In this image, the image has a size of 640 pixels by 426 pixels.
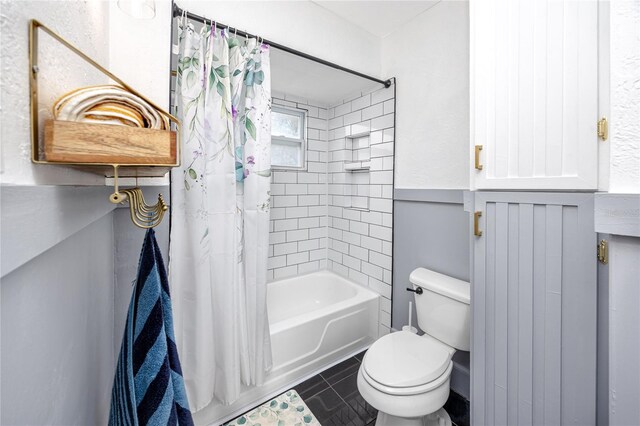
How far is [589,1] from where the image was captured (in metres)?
0.86

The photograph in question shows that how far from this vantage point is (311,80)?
209cm

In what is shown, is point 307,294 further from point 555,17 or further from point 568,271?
point 555,17

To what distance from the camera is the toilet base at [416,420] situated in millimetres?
1373

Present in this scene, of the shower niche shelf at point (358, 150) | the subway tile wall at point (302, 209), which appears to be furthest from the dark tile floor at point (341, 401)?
the shower niche shelf at point (358, 150)

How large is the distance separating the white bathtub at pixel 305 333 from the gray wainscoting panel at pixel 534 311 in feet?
3.11

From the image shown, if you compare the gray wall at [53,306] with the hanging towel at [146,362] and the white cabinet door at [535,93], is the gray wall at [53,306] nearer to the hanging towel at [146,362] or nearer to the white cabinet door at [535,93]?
the hanging towel at [146,362]

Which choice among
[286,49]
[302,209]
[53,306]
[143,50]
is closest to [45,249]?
[53,306]

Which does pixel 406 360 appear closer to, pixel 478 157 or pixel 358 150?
pixel 478 157

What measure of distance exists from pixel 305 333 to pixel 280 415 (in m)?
0.47

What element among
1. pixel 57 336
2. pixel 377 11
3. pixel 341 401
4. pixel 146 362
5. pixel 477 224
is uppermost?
pixel 377 11

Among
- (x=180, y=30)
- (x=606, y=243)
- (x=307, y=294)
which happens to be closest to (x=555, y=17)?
(x=606, y=243)

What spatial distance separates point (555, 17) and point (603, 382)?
49.8 inches

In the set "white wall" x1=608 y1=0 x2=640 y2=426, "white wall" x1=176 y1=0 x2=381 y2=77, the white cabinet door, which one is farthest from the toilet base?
"white wall" x1=176 y1=0 x2=381 y2=77

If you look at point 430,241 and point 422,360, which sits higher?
point 430,241
